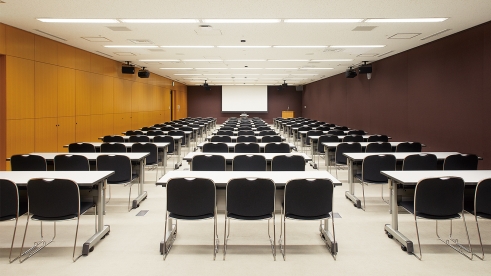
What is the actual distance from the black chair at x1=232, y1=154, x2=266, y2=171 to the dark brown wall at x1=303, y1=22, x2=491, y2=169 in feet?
16.5

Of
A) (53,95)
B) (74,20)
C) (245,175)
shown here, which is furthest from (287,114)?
(245,175)

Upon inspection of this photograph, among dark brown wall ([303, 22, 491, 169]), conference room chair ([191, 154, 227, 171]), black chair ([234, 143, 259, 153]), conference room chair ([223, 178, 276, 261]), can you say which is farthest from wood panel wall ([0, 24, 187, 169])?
dark brown wall ([303, 22, 491, 169])

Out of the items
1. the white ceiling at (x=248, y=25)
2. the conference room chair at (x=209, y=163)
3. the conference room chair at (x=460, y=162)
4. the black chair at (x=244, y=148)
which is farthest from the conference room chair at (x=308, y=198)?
the black chair at (x=244, y=148)

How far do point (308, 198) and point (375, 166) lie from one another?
2.75 metres

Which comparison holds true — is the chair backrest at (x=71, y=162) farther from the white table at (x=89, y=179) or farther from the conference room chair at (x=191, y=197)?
the conference room chair at (x=191, y=197)

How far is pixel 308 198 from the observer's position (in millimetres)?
4145

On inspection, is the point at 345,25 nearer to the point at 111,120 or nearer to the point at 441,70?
the point at 441,70

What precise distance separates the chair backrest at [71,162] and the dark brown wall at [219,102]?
26939 millimetres

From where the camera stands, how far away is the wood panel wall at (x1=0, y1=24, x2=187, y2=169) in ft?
27.6

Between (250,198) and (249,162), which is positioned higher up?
(249,162)

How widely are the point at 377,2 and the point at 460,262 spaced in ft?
14.0

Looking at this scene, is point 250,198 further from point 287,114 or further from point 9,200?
point 287,114

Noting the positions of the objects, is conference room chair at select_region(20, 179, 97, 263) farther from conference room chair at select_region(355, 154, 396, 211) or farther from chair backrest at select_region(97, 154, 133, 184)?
conference room chair at select_region(355, 154, 396, 211)

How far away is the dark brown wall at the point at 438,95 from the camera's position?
796 cm
